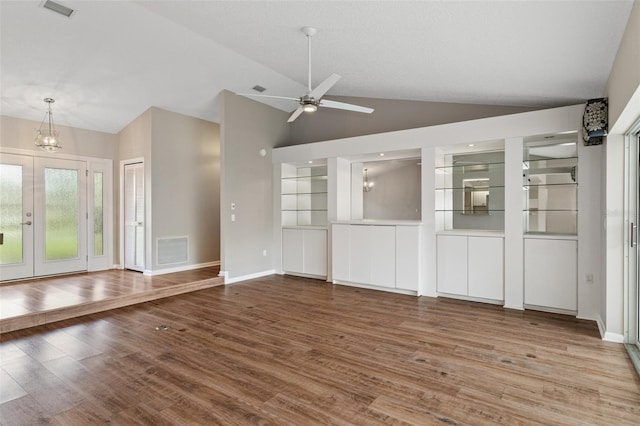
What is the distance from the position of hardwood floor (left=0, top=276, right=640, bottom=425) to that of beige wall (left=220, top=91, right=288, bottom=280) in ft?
6.42

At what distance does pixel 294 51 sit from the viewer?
15.3 ft

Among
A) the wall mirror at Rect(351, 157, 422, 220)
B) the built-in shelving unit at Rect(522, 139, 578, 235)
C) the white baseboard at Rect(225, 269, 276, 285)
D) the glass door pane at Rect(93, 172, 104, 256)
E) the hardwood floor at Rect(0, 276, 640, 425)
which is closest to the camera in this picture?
the hardwood floor at Rect(0, 276, 640, 425)

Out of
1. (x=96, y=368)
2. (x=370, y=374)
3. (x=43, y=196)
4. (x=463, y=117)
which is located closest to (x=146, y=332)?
(x=96, y=368)

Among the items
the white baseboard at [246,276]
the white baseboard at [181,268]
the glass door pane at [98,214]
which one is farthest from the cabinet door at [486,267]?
the glass door pane at [98,214]

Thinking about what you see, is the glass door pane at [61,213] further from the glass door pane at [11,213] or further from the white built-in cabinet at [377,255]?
the white built-in cabinet at [377,255]

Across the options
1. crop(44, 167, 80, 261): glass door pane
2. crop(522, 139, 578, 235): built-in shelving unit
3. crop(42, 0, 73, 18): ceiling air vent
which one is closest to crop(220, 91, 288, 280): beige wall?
crop(42, 0, 73, 18): ceiling air vent

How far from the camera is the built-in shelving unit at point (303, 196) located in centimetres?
692

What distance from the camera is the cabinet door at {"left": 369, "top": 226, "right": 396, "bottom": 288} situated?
5547 millimetres

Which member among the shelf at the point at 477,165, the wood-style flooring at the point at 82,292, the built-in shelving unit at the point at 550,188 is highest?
the shelf at the point at 477,165

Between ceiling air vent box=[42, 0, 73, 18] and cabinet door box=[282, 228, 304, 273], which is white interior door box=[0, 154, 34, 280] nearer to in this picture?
ceiling air vent box=[42, 0, 73, 18]

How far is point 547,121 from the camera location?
4398 millimetres

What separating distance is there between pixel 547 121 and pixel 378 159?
8.73ft

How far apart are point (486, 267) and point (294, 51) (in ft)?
13.1

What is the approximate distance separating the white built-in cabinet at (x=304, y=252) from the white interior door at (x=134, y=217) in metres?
2.74
